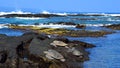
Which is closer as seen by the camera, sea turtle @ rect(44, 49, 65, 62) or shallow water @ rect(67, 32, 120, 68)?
sea turtle @ rect(44, 49, 65, 62)

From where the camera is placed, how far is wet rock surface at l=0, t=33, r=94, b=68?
1931 cm

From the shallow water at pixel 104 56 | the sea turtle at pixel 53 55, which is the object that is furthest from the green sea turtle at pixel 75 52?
the sea turtle at pixel 53 55

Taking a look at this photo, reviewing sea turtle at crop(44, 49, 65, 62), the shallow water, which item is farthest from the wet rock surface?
the shallow water

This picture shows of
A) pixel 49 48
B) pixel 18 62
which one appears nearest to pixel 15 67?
pixel 18 62

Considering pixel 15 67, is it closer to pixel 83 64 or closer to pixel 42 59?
pixel 42 59

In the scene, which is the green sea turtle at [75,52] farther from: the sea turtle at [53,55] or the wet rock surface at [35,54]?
the sea turtle at [53,55]

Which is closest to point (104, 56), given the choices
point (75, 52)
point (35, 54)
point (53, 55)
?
point (75, 52)

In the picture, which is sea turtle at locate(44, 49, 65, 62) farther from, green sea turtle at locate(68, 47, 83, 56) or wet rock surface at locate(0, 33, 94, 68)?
green sea turtle at locate(68, 47, 83, 56)

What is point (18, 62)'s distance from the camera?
19.2 meters

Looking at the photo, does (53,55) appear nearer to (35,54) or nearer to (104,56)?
(35,54)

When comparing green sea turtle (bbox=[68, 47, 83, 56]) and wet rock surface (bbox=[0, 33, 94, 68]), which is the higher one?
wet rock surface (bbox=[0, 33, 94, 68])

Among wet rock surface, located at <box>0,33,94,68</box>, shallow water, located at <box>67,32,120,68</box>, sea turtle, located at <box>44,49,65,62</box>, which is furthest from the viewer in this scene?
shallow water, located at <box>67,32,120,68</box>

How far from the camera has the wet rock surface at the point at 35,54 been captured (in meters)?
19.3

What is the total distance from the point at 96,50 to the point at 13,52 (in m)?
9.37
